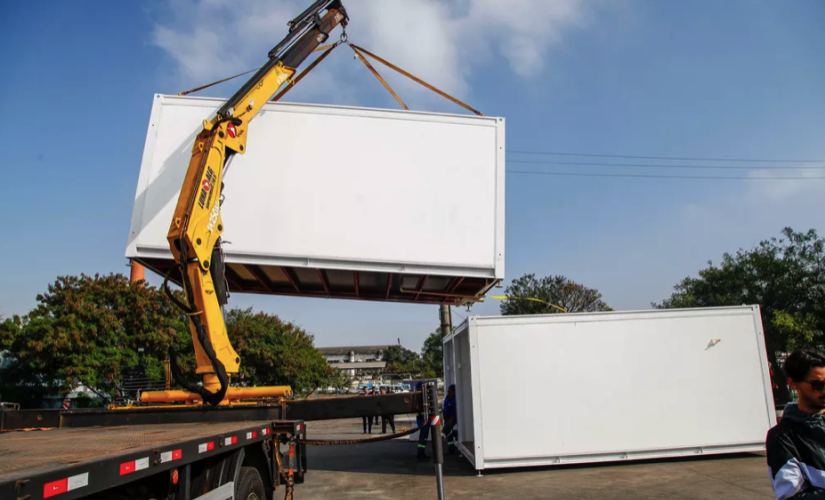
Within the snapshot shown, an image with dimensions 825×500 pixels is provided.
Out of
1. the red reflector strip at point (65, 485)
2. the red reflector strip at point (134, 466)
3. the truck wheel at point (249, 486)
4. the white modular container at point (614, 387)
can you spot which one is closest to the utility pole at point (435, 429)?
the truck wheel at point (249, 486)

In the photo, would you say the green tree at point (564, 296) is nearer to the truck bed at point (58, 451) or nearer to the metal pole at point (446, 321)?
the metal pole at point (446, 321)

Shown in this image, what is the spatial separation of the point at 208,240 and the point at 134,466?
4005 mm

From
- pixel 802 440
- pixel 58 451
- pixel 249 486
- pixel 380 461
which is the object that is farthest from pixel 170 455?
pixel 380 461

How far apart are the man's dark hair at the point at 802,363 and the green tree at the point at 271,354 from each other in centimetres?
2924

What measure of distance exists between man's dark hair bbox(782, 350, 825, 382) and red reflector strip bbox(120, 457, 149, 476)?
3236 mm

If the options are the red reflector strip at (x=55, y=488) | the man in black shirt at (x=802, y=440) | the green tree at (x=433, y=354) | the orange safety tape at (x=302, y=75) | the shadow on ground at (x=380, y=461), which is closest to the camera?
the red reflector strip at (x=55, y=488)

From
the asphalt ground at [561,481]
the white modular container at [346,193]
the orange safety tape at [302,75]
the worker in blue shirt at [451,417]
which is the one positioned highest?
the orange safety tape at [302,75]

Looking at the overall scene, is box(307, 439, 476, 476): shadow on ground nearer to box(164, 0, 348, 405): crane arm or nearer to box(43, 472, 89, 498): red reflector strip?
box(164, 0, 348, 405): crane arm

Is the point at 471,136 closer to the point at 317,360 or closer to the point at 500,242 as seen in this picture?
the point at 500,242

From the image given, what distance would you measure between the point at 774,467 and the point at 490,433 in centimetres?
742

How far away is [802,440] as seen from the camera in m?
2.37

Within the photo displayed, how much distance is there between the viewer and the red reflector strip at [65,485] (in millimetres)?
2156

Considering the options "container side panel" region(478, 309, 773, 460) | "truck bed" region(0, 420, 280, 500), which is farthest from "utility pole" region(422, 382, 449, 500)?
"container side panel" region(478, 309, 773, 460)

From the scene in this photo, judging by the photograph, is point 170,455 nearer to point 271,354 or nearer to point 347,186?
point 347,186
